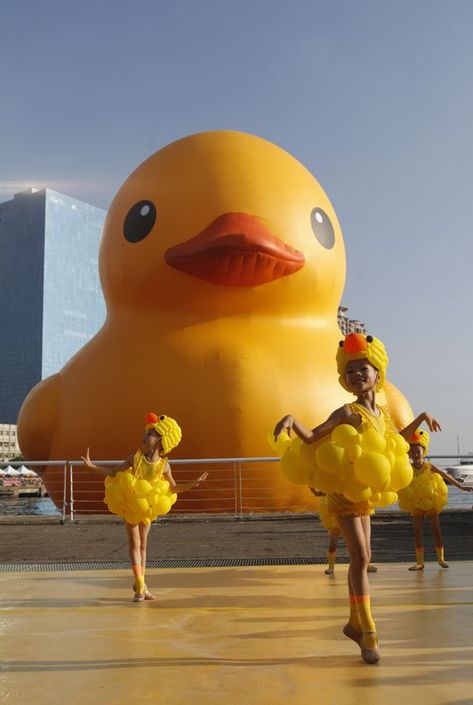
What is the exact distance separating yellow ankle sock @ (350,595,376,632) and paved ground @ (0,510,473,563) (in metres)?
3.03

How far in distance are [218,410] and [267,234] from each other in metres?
2.53

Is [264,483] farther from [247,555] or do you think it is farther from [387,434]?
[387,434]

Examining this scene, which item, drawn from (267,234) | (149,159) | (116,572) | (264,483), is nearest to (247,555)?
(116,572)

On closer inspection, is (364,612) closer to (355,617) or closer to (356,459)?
(355,617)

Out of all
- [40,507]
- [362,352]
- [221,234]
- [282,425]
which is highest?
A: [221,234]

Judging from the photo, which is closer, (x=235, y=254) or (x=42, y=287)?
(x=235, y=254)

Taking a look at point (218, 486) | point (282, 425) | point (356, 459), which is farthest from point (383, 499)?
point (218, 486)

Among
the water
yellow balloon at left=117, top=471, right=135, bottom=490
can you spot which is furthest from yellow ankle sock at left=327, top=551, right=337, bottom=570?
the water

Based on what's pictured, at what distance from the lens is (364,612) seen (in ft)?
9.71

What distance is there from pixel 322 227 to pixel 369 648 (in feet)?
28.3

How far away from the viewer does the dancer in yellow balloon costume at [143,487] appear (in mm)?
4723

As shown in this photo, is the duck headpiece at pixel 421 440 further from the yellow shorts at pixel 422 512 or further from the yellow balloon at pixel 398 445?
the yellow balloon at pixel 398 445

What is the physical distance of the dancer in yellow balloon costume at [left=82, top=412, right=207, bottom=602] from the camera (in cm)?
472

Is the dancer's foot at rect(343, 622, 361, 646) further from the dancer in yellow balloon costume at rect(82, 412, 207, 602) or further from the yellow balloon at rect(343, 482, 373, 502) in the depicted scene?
the dancer in yellow balloon costume at rect(82, 412, 207, 602)
